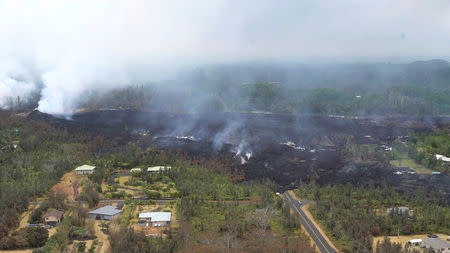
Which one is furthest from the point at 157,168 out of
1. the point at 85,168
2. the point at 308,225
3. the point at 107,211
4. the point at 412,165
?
the point at 412,165

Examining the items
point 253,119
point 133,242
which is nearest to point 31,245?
point 133,242

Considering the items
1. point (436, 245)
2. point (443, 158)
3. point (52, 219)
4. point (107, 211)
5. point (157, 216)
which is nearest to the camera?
point (436, 245)

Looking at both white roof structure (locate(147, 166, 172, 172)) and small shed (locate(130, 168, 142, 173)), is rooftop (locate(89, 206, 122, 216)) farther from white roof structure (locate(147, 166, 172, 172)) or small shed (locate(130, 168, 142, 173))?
white roof structure (locate(147, 166, 172, 172))

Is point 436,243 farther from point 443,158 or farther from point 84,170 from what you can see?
point 84,170

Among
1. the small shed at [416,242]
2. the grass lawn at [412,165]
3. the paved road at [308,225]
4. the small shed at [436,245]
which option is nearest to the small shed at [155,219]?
the paved road at [308,225]

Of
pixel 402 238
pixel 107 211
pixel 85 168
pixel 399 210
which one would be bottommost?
pixel 402 238

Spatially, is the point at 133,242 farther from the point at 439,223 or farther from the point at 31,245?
the point at 439,223

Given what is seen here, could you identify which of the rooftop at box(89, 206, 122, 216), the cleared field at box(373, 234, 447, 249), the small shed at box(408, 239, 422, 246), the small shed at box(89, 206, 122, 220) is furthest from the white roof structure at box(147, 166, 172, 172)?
the small shed at box(408, 239, 422, 246)
